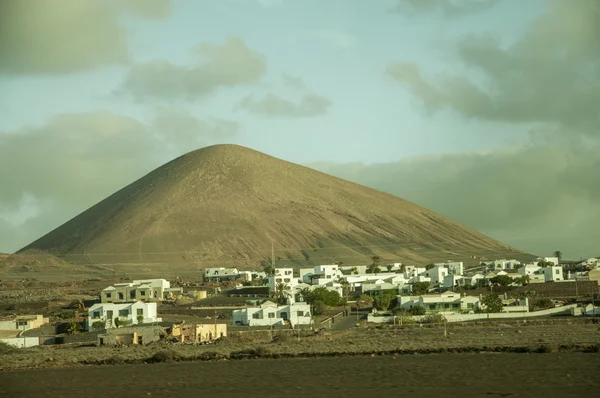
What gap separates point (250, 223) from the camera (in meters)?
162

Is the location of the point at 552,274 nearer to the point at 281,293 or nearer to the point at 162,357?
the point at 281,293

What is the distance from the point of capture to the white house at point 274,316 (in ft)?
187

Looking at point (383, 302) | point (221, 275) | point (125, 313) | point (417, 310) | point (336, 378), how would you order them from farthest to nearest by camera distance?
point (221, 275) → point (383, 302) → point (125, 313) → point (417, 310) → point (336, 378)

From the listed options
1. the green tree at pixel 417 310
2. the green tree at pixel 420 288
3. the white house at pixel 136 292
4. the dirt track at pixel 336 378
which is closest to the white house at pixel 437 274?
the green tree at pixel 420 288

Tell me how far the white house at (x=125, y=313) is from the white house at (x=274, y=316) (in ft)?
17.3

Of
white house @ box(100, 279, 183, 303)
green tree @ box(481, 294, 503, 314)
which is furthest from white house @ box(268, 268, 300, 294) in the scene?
green tree @ box(481, 294, 503, 314)

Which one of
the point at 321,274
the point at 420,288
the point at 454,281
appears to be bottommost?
the point at 420,288

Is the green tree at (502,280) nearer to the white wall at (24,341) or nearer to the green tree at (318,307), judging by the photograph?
the green tree at (318,307)

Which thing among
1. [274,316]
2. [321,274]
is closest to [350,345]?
[274,316]

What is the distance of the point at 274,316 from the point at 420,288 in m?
23.2

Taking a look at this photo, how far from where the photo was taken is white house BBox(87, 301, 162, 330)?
59031 millimetres

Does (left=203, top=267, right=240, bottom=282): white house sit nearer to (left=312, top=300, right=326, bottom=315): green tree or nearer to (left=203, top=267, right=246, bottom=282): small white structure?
(left=203, top=267, right=246, bottom=282): small white structure

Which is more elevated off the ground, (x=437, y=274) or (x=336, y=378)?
(x=437, y=274)

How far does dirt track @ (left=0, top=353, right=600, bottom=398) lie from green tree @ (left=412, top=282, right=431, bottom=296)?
1670 inches
